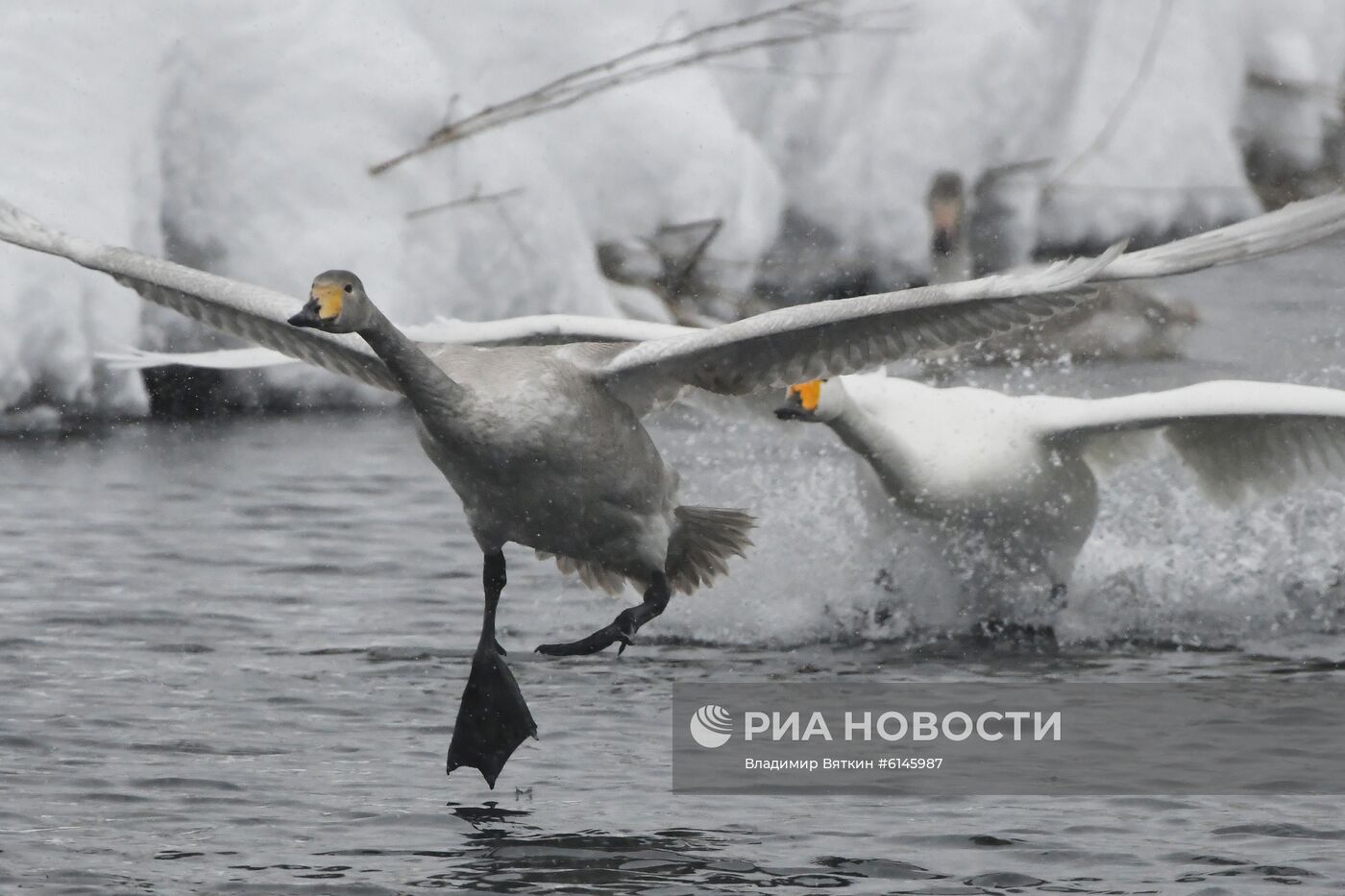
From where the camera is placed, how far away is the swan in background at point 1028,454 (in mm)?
9984

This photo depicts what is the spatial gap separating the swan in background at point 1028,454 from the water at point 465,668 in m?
0.26

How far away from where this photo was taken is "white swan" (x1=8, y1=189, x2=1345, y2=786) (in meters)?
7.06

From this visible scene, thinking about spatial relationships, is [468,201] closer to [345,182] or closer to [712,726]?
[345,182]

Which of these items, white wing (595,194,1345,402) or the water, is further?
white wing (595,194,1345,402)

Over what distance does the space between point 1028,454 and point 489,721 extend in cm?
322

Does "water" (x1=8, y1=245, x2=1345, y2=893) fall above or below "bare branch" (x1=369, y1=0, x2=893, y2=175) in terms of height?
below

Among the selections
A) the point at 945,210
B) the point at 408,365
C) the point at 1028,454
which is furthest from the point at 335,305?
the point at 945,210

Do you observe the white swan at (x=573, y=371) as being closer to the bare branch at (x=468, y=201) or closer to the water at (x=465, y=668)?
the water at (x=465, y=668)

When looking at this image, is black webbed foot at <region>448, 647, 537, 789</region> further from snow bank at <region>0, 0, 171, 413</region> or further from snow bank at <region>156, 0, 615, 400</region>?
snow bank at <region>156, 0, 615, 400</region>

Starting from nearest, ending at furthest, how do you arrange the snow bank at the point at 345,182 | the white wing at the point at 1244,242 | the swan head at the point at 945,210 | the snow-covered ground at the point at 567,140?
the white wing at the point at 1244,242
the snow-covered ground at the point at 567,140
the snow bank at the point at 345,182
the swan head at the point at 945,210

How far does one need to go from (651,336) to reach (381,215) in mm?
7608

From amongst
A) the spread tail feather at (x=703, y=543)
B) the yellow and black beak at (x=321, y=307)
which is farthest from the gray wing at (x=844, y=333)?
the yellow and black beak at (x=321, y=307)

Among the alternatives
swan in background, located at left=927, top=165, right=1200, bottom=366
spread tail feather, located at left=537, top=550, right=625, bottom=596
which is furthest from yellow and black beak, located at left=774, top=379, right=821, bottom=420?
swan in background, located at left=927, top=165, right=1200, bottom=366

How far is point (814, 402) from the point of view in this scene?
9711 millimetres
